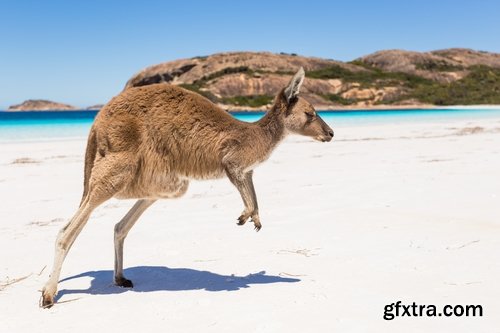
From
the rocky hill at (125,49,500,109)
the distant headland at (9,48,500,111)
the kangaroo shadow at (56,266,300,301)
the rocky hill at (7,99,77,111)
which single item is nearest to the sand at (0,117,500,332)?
the kangaroo shadow at (56,266,300,301)

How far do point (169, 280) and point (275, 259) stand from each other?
3.66ft

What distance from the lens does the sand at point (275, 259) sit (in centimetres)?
354

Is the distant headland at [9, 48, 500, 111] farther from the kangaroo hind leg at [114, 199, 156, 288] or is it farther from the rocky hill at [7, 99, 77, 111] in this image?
the kangaroo hind leg at [114, 199, 156, 288]

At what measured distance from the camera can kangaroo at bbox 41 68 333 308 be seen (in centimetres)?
402

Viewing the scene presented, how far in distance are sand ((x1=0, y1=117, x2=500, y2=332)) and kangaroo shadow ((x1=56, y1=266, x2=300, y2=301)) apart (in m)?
0.02

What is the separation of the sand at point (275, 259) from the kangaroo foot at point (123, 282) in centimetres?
12

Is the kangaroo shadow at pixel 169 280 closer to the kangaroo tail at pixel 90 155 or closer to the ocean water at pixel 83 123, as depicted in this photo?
the kangaroo tail at pixel 90 155

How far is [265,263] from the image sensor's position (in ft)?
16.1

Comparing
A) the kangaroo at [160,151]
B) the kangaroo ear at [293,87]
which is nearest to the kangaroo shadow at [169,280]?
the kangaroo at [160,151]

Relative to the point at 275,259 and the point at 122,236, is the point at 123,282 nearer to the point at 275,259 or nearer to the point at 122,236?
the point at 122,236

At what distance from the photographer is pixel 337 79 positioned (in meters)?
96.8

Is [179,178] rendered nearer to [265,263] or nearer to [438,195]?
[265,263]

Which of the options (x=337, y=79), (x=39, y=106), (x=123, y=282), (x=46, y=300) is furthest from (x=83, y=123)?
(x=39, y=106)

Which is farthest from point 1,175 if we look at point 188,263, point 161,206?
point 188,263
